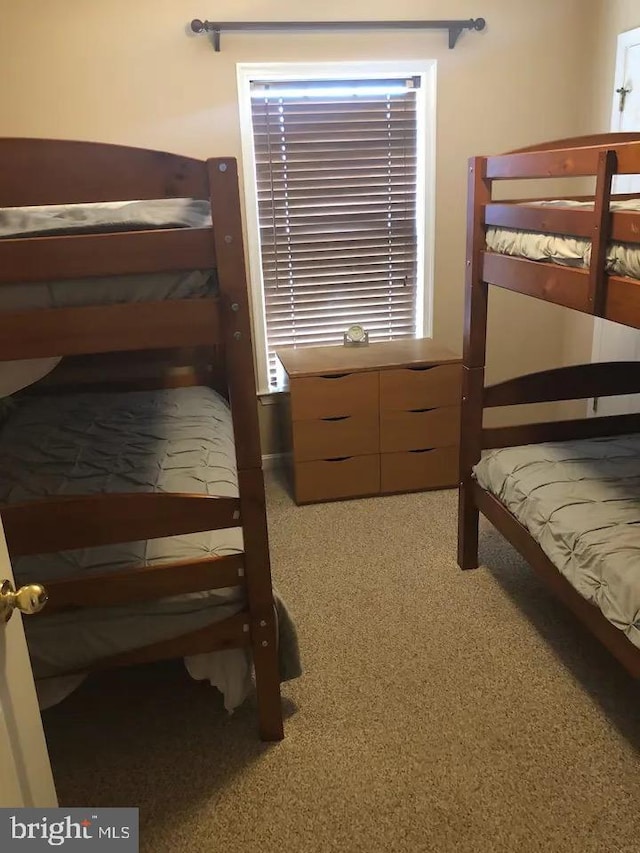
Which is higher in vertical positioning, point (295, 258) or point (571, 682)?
point (295, 258)

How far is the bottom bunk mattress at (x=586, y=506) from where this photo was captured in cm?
163

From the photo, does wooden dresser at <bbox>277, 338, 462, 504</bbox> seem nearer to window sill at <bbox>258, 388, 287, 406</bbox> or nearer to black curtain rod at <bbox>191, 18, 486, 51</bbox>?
window sill at <bbox>258, 388, 287, 406</bbox>

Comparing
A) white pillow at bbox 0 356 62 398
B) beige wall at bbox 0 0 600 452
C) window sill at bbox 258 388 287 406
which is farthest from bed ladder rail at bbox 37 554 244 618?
beige wall at bbox 0 0 600 452

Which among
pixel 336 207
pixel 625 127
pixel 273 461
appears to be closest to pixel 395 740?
pixel 273 461

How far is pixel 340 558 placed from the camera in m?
2.70

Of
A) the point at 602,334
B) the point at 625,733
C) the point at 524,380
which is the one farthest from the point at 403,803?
the point at 602,334

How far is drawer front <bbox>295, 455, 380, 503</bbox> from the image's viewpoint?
3094 mm

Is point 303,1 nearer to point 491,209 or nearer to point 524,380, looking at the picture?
point 491,209

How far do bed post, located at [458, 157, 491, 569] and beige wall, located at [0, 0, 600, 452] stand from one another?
116 cm

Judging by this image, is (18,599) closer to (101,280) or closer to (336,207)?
(101,280)

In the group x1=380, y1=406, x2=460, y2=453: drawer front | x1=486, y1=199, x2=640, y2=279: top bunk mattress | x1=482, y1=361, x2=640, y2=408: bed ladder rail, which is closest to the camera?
x1=486, y1=199, x2=640, y2=279: top bunk mattress

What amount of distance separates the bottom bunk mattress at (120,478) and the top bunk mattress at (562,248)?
107 centimetres

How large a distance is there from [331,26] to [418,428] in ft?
5.79

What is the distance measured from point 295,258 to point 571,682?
2.23 meters
